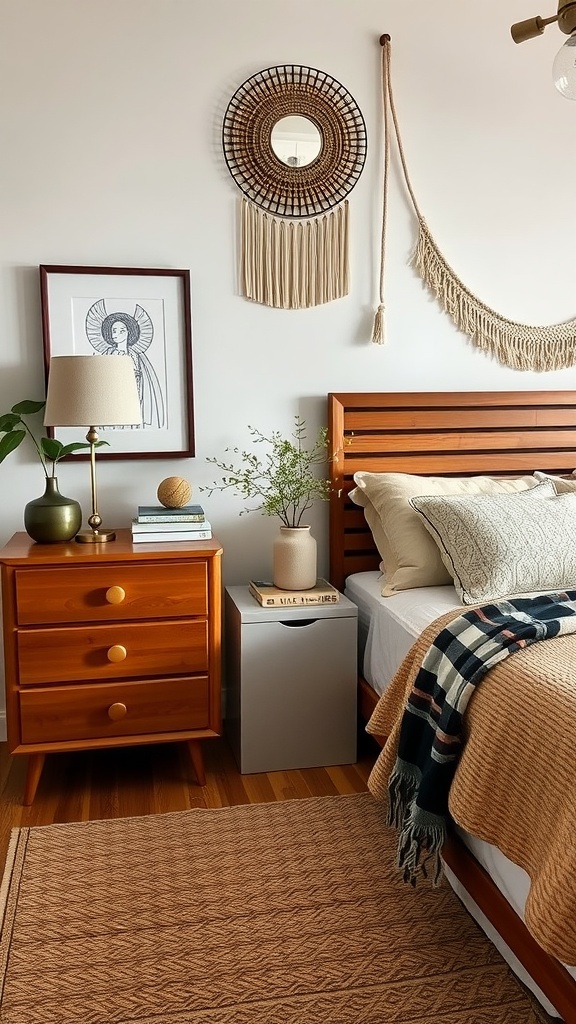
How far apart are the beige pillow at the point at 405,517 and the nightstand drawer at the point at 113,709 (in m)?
0.68

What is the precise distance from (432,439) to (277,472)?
1.97 feet

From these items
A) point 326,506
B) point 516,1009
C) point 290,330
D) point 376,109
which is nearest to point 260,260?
point 290,330

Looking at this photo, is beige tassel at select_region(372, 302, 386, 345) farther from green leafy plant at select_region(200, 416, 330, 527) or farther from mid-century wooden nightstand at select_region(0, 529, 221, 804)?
mid-century wooden nightstand at select_region(0, 529, 221, 804)

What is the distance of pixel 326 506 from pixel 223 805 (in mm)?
1104

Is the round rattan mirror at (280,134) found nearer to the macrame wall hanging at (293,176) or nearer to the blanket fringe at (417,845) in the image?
the macrame wall hanging at (293,176)

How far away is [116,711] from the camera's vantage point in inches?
99.0

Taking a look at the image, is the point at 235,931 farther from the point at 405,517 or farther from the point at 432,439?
the point at 432,439

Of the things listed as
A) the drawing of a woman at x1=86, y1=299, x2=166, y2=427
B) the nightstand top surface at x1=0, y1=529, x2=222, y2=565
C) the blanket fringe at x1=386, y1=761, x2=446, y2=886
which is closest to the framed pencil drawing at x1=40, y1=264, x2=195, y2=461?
the drawing of a woman at x1=86, y1=299, x2=166, y2=427

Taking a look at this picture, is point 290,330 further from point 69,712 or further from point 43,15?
point 69,712

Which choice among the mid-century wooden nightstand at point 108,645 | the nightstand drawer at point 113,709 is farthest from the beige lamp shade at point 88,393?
the nightstand drawer at point 113,709

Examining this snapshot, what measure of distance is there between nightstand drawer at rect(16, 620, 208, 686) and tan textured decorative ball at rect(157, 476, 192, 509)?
1.33 feet

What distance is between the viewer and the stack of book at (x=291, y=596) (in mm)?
2709

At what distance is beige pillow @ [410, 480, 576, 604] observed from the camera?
2412mm

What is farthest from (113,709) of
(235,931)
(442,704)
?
(442,704)
